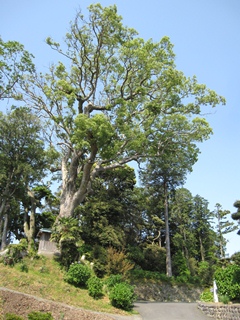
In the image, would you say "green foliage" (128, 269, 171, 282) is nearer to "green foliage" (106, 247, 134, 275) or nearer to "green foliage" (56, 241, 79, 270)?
"green foliage" (106, 247, 134, 275)

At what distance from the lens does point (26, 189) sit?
80.4 feet

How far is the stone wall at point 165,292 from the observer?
61.7 ft

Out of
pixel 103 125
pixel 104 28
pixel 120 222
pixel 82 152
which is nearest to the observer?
pixel 103 125

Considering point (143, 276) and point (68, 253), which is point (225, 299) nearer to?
point (143, 276)

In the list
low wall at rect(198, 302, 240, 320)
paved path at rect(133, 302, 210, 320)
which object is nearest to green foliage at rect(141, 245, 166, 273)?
paved path at rect(133, 302, 210, 320)

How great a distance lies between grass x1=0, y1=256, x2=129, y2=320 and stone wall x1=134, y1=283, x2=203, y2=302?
21.5ft

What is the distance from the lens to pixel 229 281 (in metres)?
12.8

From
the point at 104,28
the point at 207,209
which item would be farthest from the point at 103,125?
the point at 207,209

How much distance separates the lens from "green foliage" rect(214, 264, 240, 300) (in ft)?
40.7

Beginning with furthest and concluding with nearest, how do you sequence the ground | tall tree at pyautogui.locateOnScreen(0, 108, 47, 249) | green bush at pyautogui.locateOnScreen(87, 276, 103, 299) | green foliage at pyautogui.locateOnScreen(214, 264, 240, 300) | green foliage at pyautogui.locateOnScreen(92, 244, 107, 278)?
tall tree at pyautogui.locateOnScreen(0, 108, 47, 249) → green foliage at pyautogui.locateOnScreen(92, 244, 107, 278) → green bush at pyautogui.locateOnScreen(87, 276, 103, 299) → green foliage at pyautogui.locateOnScreen(214, 264, 240, 300) → the ground

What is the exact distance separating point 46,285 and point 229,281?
8595 mm

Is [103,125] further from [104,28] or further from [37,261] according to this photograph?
[37,261]

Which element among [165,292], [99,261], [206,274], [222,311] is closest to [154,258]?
[165,292]

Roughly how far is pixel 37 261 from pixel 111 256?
432cm
